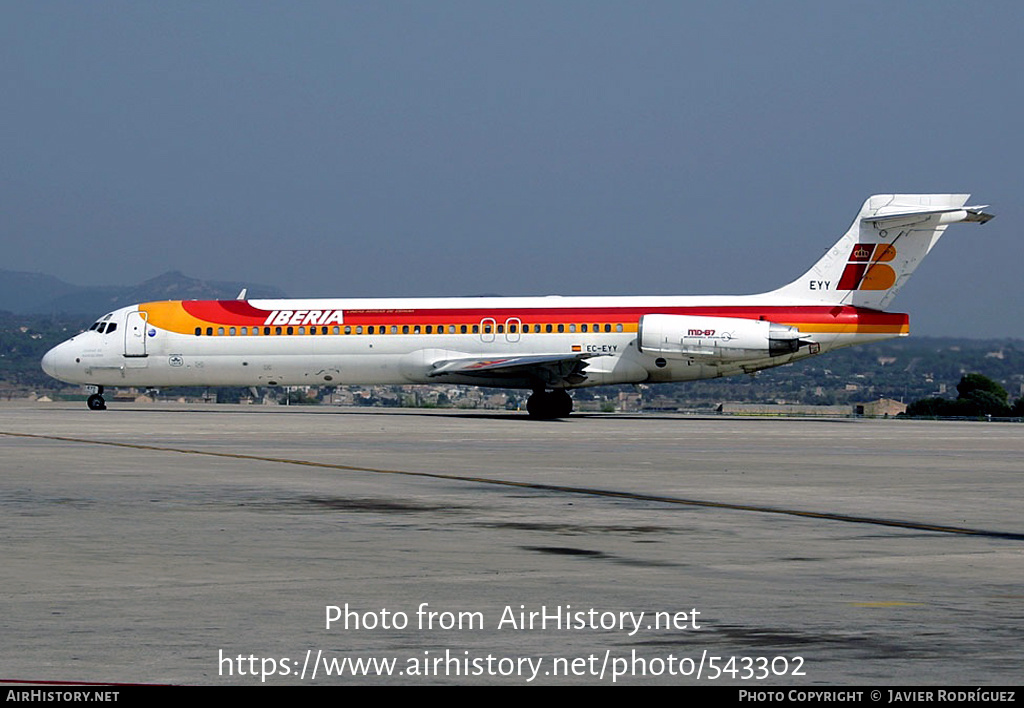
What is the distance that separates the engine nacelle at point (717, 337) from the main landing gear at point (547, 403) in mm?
3471

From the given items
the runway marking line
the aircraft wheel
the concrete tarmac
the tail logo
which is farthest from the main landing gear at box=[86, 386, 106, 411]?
the concrete tarmac

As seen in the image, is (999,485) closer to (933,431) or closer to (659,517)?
(659,517)

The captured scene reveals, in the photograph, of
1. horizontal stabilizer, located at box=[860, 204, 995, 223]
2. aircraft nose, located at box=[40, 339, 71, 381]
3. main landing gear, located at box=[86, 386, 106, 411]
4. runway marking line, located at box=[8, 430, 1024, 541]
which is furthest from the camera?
main landing gear, located at box=[86, 386, 106, 411]

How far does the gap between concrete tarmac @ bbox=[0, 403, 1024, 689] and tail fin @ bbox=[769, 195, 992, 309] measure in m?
21.0

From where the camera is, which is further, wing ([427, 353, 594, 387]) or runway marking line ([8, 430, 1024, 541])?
wing ([427, 353, 594, 387])

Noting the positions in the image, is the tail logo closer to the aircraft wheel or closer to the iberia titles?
the aircraft wheel

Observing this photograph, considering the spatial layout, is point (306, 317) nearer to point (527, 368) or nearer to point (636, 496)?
point (527, 368)

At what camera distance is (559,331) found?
1790 inches

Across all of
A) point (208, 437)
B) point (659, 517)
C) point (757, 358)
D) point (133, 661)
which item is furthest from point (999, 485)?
point (757, 358)

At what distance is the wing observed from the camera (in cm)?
4372

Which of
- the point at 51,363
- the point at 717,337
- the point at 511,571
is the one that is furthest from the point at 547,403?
the point at 511,571

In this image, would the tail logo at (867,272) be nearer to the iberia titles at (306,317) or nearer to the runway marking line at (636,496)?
the iberia titles at (306,317)

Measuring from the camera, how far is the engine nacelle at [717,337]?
43.8 meters

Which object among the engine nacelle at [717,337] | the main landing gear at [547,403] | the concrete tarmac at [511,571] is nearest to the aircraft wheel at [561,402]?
the main landing gear at [547,403]
